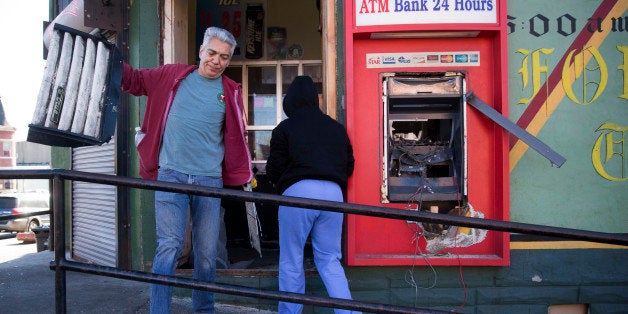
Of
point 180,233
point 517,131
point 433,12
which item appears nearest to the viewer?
point 180,233

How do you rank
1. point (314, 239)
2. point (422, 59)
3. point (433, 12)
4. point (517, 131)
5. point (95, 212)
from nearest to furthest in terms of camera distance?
point (314, 239)
point (517, 131)
point (433, 12)
point (422, 59)
point (95, 212)

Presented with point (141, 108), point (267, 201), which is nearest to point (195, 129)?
point (267, 201)

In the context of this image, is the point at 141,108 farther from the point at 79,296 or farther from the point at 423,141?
the point at 423,141

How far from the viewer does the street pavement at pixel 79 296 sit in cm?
338

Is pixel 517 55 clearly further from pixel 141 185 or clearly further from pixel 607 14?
pixel 141 185

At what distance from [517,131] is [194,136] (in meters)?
2.30

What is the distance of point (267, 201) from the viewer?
1.79 metres

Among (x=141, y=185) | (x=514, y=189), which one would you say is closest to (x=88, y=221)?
(x=141, y=185)

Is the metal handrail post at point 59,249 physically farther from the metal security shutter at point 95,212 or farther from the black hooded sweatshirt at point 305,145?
the metal security shutter at point 95,212

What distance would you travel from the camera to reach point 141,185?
72.2 inches

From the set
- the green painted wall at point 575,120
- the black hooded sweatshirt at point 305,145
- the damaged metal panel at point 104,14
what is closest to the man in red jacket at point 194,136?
the black hooded sweatshirt at point 305,145

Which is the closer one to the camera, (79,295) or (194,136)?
(194,136)

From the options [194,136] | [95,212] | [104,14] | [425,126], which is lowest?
[95,212]

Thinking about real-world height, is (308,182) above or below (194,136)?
below
